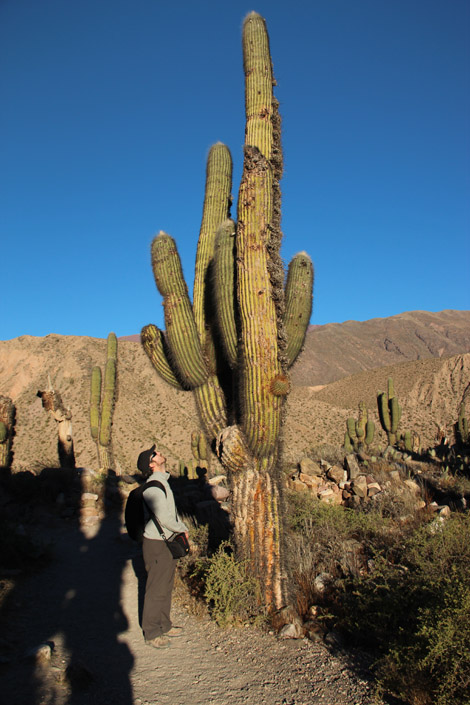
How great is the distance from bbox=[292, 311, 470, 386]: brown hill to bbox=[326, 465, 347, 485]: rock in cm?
7840

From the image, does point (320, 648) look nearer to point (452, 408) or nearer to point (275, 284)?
point (275, 284)

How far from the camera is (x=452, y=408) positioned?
47.9m

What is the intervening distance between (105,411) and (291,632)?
13.2 meters

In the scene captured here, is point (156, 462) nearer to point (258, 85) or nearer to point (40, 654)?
point (40, 654)

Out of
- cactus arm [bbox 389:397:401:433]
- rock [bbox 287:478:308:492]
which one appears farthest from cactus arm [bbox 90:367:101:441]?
cactus arm [bbox 389:397:401:433]

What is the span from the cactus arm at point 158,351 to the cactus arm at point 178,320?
1.10ft

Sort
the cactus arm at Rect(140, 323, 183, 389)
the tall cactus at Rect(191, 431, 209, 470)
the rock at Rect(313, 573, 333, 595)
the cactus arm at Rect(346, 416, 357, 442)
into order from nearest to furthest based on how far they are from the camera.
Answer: the rock at Rect(313, 573, 333, 595) < the cactus arm at Rect(140, 323, 183, 389) < the tall cactus at Rect(191, 431, 209, 470) < the cactus arm at Rect(346, 416, 357, 442)

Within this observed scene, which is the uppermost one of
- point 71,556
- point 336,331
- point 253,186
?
point 336,331

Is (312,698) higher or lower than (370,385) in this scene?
lower

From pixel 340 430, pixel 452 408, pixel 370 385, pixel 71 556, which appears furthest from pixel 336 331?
pixel 71 556

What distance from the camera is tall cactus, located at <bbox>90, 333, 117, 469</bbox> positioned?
1647 centimetres

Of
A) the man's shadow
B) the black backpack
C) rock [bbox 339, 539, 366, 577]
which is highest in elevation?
the black backpack

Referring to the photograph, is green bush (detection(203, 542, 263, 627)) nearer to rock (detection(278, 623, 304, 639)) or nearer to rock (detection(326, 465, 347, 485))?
rock (detection(278, 623, 304, 639))

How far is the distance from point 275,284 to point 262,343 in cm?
68
